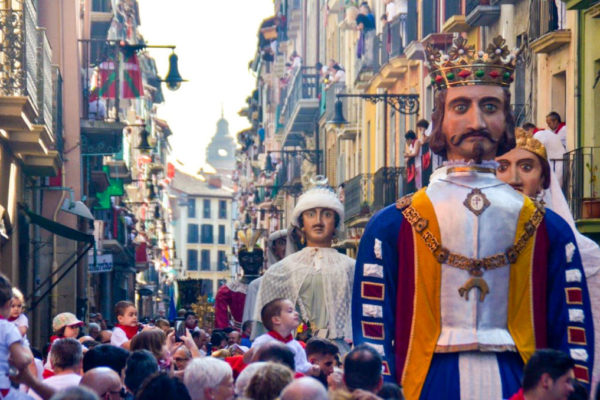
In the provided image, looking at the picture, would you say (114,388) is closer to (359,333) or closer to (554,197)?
(359,333)

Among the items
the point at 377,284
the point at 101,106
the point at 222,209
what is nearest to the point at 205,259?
the point at 222,209

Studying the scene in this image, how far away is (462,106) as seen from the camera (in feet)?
29.6

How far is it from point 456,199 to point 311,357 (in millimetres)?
2739

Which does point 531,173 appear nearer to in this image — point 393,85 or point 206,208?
point 393,85

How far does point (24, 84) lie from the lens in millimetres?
20719

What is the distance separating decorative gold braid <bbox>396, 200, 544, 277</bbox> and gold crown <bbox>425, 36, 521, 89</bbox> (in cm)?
82

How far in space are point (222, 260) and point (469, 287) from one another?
142 metres

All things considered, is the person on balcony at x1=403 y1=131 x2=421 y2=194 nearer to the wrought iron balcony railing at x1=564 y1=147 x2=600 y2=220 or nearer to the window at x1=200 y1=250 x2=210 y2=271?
the wrought iron balcony railing at x1=564 y1=147 x2=600 y2=220

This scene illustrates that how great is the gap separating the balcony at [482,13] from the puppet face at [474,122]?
1730cm

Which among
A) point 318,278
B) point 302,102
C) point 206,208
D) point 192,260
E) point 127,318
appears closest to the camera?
point 318,278

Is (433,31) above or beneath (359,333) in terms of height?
above

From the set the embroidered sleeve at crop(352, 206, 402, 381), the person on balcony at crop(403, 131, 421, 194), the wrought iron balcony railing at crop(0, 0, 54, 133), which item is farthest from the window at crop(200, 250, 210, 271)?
the embroidered sleeve at crop(352, 206, 402, 381)

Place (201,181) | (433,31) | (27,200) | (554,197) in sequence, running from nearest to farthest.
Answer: (554,197) < (27,200) < (433,31) < (201,181)

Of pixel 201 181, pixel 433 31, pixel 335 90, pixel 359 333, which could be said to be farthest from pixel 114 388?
pixel 201 181
